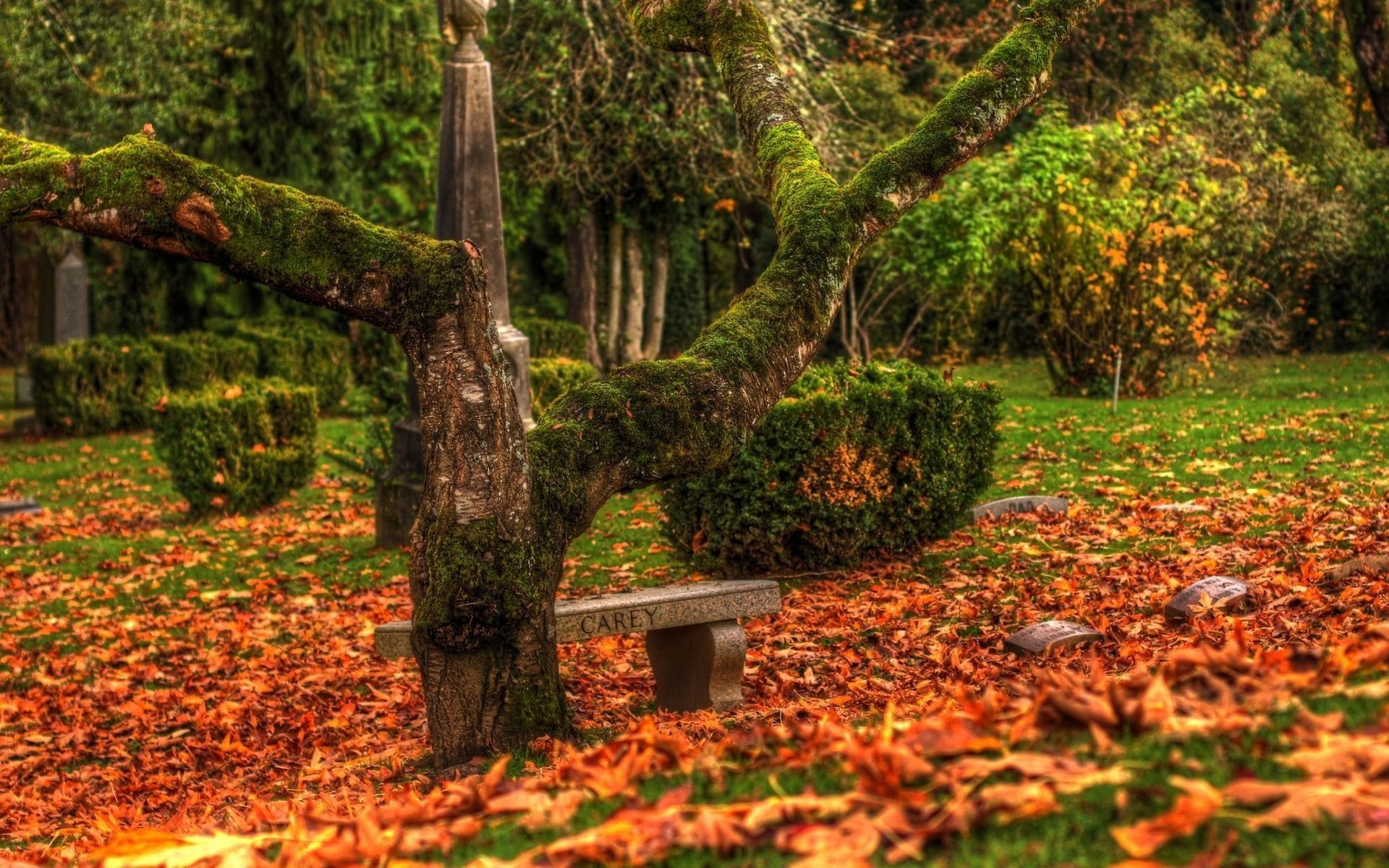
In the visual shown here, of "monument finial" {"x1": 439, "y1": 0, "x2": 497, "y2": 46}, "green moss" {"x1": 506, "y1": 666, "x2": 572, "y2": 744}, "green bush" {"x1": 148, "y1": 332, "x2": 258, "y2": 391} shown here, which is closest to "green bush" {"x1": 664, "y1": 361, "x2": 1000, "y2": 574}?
"green moss" {"x1": 506, "y1": 666, "x2": 572, "y2": 744}

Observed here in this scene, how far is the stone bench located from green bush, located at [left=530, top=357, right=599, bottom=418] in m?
6.41

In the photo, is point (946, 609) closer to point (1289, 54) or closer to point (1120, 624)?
point (1120, 624)

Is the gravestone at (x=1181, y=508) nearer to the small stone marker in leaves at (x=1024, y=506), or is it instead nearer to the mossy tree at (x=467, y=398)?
the small stone marker in leaves at (x=1024, y=506)

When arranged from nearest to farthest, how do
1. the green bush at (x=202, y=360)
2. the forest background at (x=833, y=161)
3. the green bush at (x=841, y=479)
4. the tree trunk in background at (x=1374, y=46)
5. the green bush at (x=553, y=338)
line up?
the tree trunk in background at (x=1374, y=46), the green bush at (x=841, y=479), the forest background at (x=833, y=161), the green bush at (x=553, y=338), the green bush at (x=202, y=360)

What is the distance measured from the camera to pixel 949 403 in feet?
28.5

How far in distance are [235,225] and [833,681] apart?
10.6 feet

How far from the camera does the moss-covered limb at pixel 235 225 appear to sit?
497 centimetres

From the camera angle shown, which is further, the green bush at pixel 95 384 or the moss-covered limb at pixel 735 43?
the green bush at pixel 95 384

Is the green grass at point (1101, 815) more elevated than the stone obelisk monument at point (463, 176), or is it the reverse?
the stone obelisk monument at point (463, 176)

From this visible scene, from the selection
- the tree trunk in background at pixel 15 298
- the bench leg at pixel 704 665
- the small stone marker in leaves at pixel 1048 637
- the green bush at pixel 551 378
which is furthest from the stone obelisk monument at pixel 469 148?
the tree trunk in background at pixel 15 298

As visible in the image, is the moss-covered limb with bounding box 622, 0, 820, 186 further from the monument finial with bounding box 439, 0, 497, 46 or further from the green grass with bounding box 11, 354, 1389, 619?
the monument finial with bounding box 439, 0, 497, 46

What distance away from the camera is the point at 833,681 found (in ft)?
21.7

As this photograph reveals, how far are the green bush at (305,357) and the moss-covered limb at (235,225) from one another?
1389cm

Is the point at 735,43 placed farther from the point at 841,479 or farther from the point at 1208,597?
the point at 1208,597
